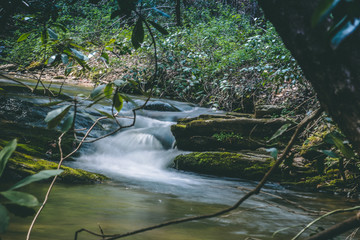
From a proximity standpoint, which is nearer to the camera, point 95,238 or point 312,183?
point 95,238

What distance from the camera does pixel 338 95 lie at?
35.4 inches

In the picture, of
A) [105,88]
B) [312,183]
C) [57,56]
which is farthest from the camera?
[312,183]

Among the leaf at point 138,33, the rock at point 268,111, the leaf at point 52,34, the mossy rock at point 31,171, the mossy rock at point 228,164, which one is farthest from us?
the rock at point 268,111

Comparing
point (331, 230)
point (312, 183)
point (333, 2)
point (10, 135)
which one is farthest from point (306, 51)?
point (10, 135)

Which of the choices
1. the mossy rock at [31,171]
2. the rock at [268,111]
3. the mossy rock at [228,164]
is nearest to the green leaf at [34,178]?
the mossy rock at [31,171]

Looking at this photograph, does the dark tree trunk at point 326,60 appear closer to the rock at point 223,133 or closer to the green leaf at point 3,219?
the green leaf at point 3,219

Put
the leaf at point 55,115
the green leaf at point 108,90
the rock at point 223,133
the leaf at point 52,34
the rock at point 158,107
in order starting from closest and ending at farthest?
the leaf at point 55,115 < the green leaf at point 108,90 < the leaf at point 52,34 < the rock at point 223,133 < the rock at point 158,107

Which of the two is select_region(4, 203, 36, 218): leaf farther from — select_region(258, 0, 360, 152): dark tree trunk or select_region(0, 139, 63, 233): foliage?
select_region(258, 0, 360, 152): dark tree trunk

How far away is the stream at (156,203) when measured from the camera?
3.22m

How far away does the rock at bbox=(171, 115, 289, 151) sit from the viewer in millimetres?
7742

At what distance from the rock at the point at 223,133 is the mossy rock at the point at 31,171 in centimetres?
289

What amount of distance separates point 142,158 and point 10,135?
2967 mm

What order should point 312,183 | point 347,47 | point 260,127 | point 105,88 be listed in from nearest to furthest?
point 347,47
point 105,88
point 312,183
point 260,127

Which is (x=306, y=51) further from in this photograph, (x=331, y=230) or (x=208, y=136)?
(x=208, y=136)
